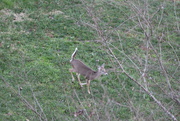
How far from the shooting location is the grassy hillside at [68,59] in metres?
5.90

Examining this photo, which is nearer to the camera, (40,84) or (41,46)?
(40,84)

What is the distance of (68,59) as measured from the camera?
8.00 metres

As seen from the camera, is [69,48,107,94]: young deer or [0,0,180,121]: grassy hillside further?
[69,48,107,94]: young deer

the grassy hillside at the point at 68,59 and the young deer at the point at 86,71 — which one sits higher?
the young deer at the point at 86,71

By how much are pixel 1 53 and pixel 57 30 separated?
201 centimetres

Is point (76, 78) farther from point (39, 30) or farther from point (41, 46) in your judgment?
point (39, 30)

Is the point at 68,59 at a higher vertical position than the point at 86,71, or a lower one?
lower

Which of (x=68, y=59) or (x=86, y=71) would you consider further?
(x=68, y=59)

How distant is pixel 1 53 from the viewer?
→ 25.5 feet

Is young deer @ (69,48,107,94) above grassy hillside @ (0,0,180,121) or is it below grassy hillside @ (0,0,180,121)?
above

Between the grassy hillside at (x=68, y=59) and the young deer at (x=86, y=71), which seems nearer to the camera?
the grassy hillside at (x=68, y=59)

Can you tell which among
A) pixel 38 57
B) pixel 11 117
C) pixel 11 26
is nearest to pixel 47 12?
pixel 11 26

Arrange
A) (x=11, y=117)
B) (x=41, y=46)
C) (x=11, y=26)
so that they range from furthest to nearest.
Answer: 1. (x=11, y=26)
2. (x=41, y=46)
3. (x=11, y=117)

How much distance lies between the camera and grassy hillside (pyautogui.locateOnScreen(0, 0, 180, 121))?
590 cm
